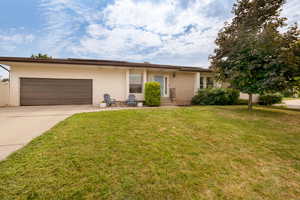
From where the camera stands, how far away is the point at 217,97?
9516mm

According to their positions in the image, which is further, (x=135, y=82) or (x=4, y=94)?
(x=135, y=82)

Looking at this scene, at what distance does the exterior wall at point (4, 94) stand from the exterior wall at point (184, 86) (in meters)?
12.3

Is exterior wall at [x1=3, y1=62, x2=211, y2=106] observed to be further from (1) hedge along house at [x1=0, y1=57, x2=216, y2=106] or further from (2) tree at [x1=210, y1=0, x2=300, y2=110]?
(2) tree at [x1=210, y1=0, x2=300, y2=110]

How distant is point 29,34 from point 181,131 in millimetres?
14253

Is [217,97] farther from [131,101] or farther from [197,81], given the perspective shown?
[131,101]

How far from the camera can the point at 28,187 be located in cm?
157

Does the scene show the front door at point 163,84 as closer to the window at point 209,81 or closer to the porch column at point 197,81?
the porch column at point 197,81

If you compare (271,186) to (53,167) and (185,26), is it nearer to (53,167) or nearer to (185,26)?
(53,167)

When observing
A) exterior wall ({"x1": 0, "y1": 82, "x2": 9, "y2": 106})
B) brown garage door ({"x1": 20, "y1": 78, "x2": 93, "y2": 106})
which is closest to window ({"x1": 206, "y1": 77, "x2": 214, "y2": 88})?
brown garage door ({"x1": 20, "y1": 78, "x2": 93, "y2": 106})

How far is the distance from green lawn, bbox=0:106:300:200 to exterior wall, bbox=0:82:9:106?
27.9ft

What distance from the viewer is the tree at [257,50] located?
5141 millimetres

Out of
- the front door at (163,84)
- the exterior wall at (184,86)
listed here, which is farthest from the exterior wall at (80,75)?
the exterior wall at (184,86)

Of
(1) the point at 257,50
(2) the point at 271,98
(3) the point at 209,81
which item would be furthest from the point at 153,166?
(2) the point at 271,98

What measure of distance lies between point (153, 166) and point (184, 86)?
34.0ft
